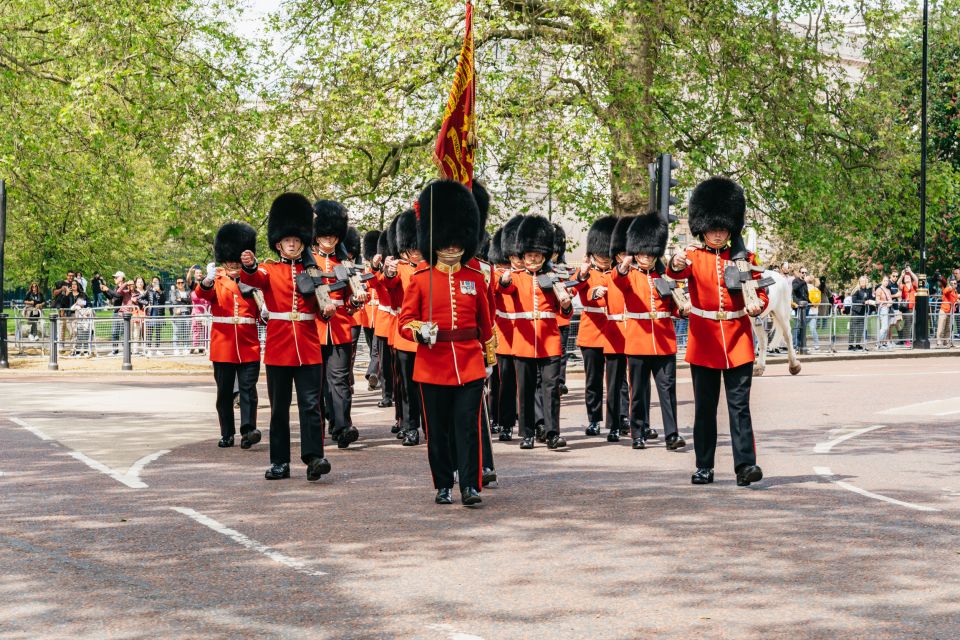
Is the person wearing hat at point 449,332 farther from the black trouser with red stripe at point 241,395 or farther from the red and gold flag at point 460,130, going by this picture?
the black trouser with red stripe at point 241,395

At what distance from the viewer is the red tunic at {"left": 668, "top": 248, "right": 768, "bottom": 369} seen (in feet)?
30.3

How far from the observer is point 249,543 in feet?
23.3

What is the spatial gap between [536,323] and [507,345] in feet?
1.25

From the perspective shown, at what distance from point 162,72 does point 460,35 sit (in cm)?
500

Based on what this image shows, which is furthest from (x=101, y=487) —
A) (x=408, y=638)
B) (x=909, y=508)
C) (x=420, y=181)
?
(x=420, y=181)

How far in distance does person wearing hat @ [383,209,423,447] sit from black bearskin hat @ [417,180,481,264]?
226 centimetres

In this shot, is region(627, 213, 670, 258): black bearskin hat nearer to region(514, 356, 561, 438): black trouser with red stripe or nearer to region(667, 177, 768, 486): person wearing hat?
region(514, 356, 561, 438): black trouser with red stripe

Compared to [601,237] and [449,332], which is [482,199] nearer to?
[449,332]

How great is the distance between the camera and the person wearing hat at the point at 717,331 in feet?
30.1

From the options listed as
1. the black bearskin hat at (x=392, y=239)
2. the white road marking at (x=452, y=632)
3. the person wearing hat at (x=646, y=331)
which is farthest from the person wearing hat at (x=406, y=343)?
the white road marking at (x=452, y=632)

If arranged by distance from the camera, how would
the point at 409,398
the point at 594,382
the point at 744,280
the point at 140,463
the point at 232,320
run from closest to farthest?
the point at 744,280
the point at 140,463
the point at 409,398
the point at 232,320
the point at 594,382

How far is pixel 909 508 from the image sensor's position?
27.0 ft

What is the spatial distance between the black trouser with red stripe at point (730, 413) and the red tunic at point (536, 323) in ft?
7.60

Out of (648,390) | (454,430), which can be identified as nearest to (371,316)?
(648,390)
